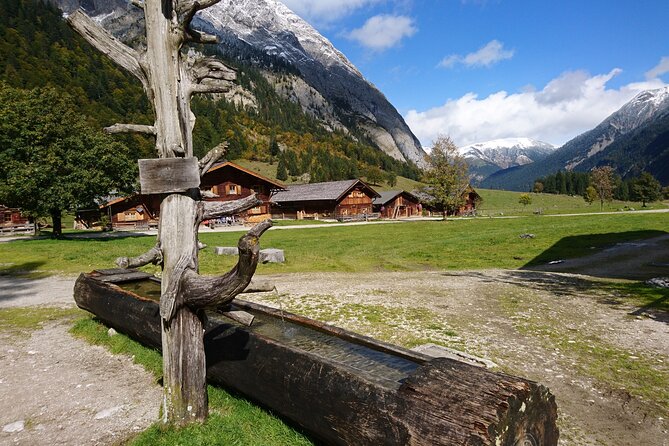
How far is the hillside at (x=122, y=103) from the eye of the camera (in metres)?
106

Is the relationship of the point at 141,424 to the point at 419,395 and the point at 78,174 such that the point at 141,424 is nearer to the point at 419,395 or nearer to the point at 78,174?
the point at 419,395

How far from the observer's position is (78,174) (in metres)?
27.1

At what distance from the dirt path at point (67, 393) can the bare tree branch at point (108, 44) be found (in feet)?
14.4

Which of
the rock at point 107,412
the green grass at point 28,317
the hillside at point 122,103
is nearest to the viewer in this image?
the rock at point 107,412

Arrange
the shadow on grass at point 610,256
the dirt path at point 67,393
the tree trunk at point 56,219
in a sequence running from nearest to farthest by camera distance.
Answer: the dirt path at point 67,393 < the shadow on grass at point 610,256 < the tree trunk at point 56,219

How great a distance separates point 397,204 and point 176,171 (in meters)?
70.3

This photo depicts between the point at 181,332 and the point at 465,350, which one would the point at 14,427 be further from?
the point at 465,350

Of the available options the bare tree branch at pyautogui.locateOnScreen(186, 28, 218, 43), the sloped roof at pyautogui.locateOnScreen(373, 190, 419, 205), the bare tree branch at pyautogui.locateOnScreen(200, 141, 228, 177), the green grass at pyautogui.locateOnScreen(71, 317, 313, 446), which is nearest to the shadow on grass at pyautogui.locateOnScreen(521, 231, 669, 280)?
the green grass at pyautogui.locateOnScreen(71, 317, 313, 446)

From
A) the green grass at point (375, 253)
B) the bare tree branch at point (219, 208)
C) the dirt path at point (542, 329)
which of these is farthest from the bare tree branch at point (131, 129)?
the green grass at point (375, 253)

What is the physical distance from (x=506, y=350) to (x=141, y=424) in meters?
6.11

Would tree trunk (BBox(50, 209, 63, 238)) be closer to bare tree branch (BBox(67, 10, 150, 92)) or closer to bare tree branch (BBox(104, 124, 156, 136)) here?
bare tree branch (BBox(67, 10, 150, 92))

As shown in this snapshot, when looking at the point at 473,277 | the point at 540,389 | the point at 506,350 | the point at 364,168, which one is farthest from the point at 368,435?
the point at 364,168

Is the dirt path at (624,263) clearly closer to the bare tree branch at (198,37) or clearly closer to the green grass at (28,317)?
the bare tree branch at (198,37)

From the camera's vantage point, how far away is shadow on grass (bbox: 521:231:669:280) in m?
14.6
